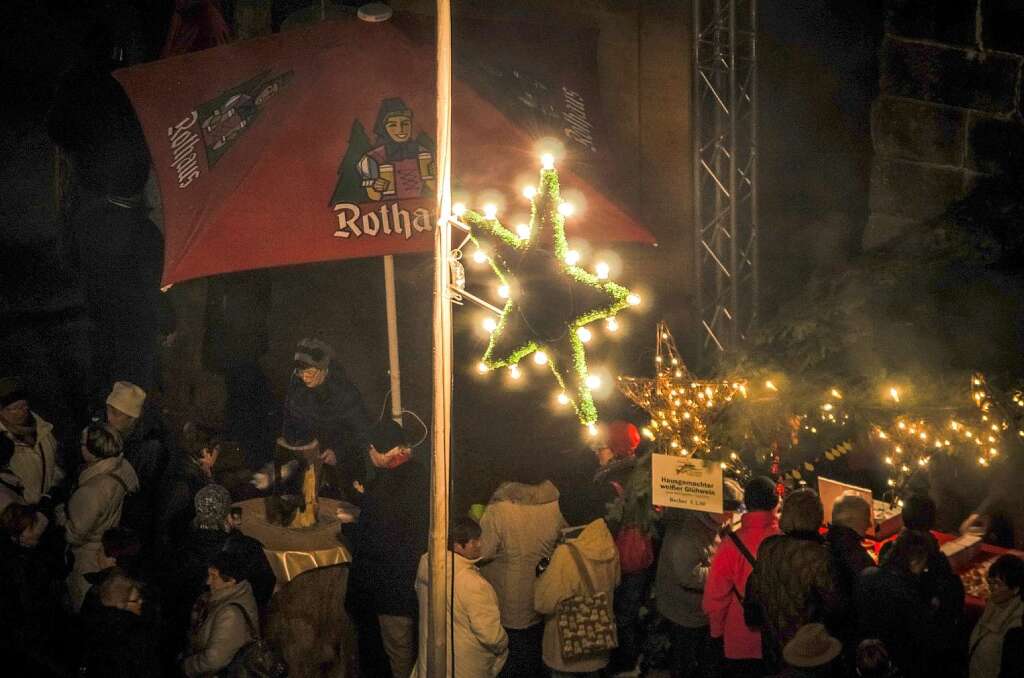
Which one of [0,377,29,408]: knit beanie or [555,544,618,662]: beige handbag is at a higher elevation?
[0,377,29,408]: knit beanie

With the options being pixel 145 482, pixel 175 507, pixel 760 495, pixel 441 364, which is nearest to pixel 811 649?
pixel 760 495

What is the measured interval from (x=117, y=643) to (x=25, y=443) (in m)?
2.32

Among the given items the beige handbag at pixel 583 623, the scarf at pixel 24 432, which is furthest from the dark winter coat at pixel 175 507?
the beige handbag at pixel 583 623

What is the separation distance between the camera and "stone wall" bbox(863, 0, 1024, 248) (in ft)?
38.0

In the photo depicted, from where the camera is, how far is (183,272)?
24.2ft

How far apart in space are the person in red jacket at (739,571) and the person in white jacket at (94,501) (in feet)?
13.8

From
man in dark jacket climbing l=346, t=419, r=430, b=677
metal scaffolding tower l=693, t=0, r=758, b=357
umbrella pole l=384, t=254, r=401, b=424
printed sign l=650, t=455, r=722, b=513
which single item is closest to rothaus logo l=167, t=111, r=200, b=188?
umbrella pole l=384, t=254, r=401, b=424

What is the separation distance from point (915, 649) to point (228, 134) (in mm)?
5660

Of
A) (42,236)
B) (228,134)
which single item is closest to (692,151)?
(228,134)

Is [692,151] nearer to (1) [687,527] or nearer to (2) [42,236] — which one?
(1) [687,527]

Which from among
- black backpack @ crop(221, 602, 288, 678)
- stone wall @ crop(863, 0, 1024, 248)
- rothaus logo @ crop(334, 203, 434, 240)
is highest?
stone wall @ crop(863, 0, 1024, 248)

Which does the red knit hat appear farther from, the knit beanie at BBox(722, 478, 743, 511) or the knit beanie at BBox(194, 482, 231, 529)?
the knit beanie at BBox(194, 482, 231, 529)

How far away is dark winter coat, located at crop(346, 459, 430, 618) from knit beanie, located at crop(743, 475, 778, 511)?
7.75 ft

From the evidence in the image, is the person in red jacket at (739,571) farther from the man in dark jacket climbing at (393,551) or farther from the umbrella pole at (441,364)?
the umbrella pole at (441,364)
